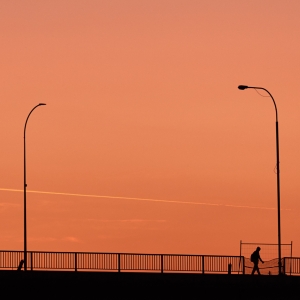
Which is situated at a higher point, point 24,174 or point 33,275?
point 24,174

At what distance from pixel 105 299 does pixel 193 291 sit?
457cm

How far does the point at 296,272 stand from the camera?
3059 inches

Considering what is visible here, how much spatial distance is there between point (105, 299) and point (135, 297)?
155 centimetres

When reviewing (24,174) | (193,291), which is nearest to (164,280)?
(193,291)

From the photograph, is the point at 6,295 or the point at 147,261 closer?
the point at 6,295

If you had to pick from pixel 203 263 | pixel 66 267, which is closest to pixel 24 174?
pixel 66 267

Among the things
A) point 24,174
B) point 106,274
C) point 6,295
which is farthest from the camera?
point 24,174

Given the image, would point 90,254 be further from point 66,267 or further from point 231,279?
point 231,279

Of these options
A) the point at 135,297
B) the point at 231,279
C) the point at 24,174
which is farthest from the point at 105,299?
the point at 24,174

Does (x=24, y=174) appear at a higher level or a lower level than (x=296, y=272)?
higher

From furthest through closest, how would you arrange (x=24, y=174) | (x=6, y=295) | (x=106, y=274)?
(x=24, y=174) → (x=106, y=274) → (x=6, y=295)

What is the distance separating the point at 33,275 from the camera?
2751 inches

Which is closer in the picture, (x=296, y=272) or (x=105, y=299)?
(x=105, y=299)

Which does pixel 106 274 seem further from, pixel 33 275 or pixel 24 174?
pixel 24 174
